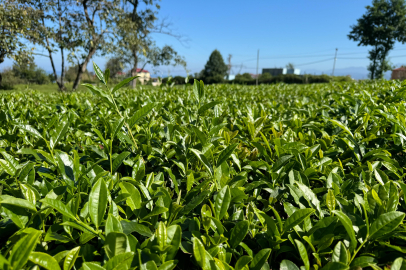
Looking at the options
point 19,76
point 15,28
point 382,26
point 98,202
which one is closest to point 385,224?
point 98,202

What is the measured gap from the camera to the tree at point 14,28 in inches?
531

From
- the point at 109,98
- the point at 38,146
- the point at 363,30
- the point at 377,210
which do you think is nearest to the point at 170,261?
the point at 377,210

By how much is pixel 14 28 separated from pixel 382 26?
5825 cm

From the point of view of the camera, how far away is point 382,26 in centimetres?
4925

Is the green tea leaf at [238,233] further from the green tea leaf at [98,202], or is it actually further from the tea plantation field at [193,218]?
the green tea leaf at [98,202]

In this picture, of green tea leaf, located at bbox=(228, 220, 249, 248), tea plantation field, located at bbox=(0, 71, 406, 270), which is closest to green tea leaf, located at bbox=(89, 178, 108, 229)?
tea plantation field, located at bbox=(0, 71, 406, 270)

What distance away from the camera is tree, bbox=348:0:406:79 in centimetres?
4916

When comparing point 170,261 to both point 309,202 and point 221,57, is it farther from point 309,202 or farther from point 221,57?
point 221,57

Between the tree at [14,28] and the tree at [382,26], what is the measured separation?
55.5m

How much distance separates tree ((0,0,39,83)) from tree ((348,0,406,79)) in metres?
55.5

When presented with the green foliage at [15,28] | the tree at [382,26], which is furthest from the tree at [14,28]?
the tree at [382,26]

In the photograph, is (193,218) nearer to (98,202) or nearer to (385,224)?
(98,202)

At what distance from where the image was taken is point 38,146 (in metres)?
1.75

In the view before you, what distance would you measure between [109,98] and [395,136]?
1.75 metres
